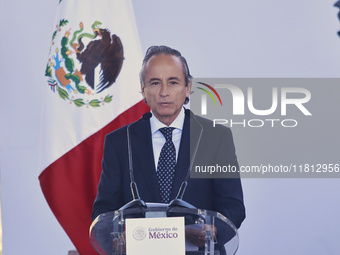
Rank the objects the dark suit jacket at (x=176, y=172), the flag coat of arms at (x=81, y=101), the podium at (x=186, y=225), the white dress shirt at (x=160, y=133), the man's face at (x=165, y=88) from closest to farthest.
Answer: the podium at (x=186, y=225)
the dark suit jacket at (x=176, y=172)
the white dress shirt at (x=160, y=133)
the man's face at (x=165, y=88)
the flag coat of arms at (x=81, y=101)

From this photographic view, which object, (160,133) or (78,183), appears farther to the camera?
(78,183)

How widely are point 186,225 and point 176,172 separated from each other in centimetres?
106

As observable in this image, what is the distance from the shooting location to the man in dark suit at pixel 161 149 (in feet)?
11.5

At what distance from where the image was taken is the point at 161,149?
3.75m

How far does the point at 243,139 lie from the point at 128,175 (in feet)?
3.37

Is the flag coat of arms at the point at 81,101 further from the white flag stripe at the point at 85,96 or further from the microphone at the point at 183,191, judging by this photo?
the microphone at the point at 183,191

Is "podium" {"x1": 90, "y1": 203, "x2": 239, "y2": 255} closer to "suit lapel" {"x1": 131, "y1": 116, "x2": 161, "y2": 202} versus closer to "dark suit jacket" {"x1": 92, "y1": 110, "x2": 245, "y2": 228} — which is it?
"dark suit jacket" {"x1": 92, "y1": 110, "x2": 245, "y2": 228}

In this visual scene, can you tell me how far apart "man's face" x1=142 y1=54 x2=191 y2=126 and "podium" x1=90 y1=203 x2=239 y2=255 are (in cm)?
139

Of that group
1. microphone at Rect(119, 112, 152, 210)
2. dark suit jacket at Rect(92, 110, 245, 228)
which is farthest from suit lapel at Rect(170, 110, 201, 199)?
microphone at Rect(119, 112, 152, 210)

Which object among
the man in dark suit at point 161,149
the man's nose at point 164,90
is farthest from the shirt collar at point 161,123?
the man's nose at point 164,90

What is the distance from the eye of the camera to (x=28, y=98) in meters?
4.21

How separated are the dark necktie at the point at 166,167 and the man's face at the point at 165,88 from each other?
16cm

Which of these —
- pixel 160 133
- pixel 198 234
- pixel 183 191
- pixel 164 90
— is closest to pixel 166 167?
pixel 160 133

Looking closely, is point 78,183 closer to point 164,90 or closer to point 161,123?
point 161,123
